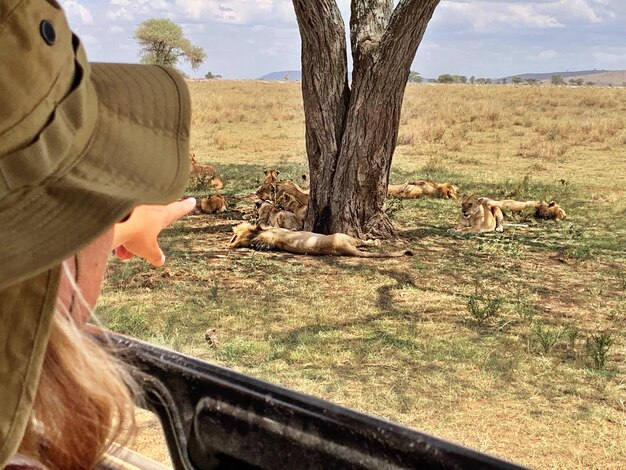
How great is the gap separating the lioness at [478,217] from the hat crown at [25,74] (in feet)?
16.3

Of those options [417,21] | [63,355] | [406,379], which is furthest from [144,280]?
[63,355]

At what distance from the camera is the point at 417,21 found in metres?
4.77

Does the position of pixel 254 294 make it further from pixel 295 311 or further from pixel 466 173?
pixel 466 173

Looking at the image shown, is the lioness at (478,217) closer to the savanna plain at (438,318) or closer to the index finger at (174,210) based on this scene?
the savanna plain at (438,318)

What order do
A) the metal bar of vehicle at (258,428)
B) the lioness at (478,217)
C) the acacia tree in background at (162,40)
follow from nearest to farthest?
Answer: the metal bar of vehicle at (258,428) → the lioness at (478,217) → the acacia tree in background at (162,40)

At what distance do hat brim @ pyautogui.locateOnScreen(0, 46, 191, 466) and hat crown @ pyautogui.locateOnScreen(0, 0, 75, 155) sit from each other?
0.04m

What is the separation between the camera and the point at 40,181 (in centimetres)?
56

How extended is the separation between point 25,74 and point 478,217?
5.02m

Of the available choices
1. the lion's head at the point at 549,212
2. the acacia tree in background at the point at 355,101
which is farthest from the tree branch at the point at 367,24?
the lion's head at the point at 549,212

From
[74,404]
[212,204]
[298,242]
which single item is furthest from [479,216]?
[74,404]

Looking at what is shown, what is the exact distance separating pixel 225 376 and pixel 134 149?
37 cm

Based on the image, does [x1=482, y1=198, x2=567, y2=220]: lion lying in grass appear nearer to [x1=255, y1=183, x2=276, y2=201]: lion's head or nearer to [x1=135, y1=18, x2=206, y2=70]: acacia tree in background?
[x1=255, y1=183, x2=276, y2=201]: lion's head

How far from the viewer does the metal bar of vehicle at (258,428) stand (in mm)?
799

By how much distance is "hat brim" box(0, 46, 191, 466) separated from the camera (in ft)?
1.79
